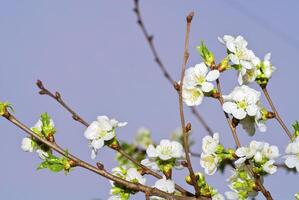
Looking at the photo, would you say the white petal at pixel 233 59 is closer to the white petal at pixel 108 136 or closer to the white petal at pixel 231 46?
the white petal at pixel 231 46

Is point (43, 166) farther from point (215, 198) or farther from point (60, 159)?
point (215, 198)

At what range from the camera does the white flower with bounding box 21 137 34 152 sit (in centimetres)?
149

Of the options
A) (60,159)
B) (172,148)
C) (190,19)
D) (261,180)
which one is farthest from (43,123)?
(261,180)

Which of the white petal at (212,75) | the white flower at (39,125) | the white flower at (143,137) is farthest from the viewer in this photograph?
the white flower at (143,137)

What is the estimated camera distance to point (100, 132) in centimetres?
143

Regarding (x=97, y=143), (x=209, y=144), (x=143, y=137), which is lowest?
(x=209, y=144)

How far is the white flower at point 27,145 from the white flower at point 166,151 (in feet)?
→ 1.17

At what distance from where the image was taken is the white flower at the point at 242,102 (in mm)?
1359

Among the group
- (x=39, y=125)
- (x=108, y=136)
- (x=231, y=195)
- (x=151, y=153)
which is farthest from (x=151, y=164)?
(x=39, y=125)

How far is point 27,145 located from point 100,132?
0.76 feet

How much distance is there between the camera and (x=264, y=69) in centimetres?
148

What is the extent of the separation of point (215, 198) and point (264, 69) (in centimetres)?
40

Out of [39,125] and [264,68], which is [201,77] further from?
[39,125]

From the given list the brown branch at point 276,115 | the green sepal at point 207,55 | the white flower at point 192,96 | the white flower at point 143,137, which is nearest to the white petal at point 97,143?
the white flower at point 192,96
